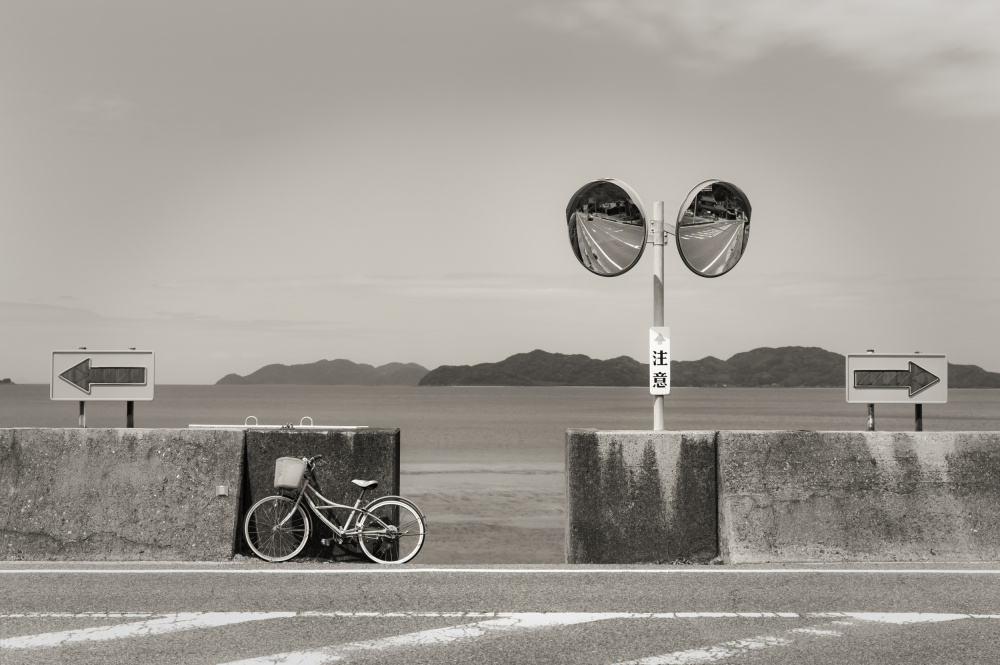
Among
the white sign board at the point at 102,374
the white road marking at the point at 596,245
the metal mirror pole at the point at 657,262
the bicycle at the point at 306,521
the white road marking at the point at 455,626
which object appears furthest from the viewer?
the white road marking at the point at 596,245

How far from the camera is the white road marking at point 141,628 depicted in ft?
17.5

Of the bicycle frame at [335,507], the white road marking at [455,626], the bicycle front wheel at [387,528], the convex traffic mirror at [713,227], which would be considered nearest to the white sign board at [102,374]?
the bicycle frame at [335,507]

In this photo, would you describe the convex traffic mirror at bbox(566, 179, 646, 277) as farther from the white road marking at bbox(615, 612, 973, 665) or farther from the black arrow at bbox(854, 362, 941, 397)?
the white road marking at bbox(615, 612, 973, 665)

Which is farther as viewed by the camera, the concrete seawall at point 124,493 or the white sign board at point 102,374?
the white sign board at point 102,374

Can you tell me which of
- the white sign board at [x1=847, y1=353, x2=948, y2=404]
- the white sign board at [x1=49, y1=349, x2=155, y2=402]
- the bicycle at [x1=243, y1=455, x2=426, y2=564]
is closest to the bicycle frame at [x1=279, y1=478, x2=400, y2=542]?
the bicycle at [x1=243, y1=455, x2=426, y2=564]

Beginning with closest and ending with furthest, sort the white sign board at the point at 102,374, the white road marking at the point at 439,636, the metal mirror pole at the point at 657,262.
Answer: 1. the white road marking at the point at 439,636
2. the white sign board at the point at 102,374
3. the metal mirror pole at the point at 657,262

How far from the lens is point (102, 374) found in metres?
8.22

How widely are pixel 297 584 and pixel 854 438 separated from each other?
466 cm

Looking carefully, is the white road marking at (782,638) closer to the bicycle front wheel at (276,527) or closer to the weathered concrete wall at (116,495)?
the bicycle front wheel at (276,527)

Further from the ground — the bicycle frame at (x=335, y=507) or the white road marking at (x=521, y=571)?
the bicycle frame at (x=335, y=507)

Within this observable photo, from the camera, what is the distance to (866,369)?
8.26 metres

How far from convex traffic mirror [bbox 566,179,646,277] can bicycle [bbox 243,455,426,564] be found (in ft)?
9.64

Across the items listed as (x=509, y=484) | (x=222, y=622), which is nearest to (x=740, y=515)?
(x=222, y=622)

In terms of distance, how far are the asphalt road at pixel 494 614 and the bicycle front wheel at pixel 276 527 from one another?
10.9 inches
